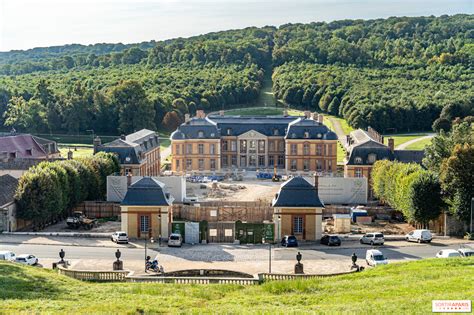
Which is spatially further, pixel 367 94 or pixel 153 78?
pixel 153 78

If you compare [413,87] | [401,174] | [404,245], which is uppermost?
[413,87]

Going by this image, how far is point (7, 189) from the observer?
5481 cm

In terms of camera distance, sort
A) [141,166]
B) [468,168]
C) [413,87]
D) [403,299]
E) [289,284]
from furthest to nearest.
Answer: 1. [413,87]
2. [141,166]
3. [468,168]
4. [289,284]
5. [403,299]

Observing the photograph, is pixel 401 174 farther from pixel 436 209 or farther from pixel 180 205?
pixel 180 205

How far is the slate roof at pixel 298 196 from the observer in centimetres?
5025

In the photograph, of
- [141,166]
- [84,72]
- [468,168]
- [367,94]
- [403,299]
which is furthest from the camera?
[84,72]

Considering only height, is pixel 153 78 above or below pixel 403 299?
above

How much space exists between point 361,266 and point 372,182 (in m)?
30.7

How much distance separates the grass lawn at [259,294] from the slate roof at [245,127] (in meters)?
51.1

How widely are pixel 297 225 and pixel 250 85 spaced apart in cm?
9813

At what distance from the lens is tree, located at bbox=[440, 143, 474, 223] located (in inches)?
2014

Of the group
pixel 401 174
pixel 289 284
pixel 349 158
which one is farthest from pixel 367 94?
pixel 289 284

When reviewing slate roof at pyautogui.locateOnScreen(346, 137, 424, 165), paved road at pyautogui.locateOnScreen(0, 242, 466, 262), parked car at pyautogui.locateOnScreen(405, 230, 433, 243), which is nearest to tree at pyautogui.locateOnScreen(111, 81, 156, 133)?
slate roof at pyautogui.locateOnScreen(346, 137, 424, 165)

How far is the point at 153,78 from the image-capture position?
488 feet
